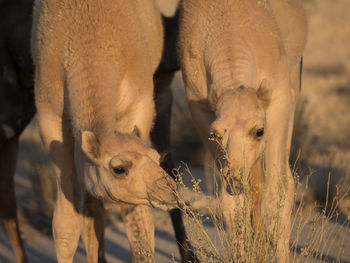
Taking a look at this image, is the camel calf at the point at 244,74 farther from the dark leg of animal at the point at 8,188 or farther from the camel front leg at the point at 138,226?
the dark leg of animal at the point at 8,188

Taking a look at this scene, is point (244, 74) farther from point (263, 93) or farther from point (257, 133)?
point (257, 133)

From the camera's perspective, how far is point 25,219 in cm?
855

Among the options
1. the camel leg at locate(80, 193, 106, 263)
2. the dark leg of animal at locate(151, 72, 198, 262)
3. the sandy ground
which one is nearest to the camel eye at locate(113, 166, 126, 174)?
the sandy ground

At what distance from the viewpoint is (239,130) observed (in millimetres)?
4512

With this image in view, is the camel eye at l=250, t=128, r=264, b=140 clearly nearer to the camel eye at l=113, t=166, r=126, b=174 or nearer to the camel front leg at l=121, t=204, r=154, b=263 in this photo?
the camel eye at l=113, t=166, r=126, b=174

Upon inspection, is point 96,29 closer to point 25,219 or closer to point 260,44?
point 260,44

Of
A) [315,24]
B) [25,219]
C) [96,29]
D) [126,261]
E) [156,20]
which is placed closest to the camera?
[96,29]

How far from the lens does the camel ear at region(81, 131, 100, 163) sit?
14.0ft

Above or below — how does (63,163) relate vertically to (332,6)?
above

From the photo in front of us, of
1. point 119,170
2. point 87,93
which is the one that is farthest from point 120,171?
point 87,93

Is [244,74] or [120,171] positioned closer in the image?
[120,171]

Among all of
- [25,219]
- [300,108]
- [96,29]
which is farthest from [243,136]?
[300,108]

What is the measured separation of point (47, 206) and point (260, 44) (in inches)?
178

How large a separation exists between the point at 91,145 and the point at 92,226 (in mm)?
1844
